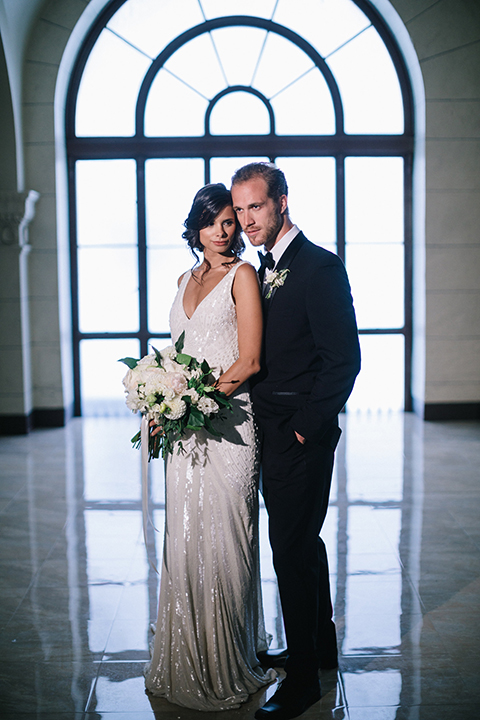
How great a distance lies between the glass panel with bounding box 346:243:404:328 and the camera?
764 cm

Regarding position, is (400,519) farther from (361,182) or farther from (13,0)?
(13,0)

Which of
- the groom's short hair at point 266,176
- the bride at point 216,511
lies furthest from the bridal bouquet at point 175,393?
the groom's short hair at point 266,176

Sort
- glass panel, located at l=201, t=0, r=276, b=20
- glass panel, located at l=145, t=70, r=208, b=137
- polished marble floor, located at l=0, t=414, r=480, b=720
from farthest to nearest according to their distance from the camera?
glass panel, located at l=145, t=70, r=208, b=137 → glass panel, located at l=201, t=0, r=276, b=20 → polished marble floor, located at l=0, t=414, r=480, b=720

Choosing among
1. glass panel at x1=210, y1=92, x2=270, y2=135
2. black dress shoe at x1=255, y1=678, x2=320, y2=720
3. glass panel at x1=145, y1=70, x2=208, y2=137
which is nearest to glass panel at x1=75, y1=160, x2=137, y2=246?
glass panel at x1=145, y1=70, x2=208, y2=137

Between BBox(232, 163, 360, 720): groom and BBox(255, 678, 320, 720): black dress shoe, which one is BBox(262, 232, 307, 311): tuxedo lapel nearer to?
BBox(232, 163, 360, 720): groom

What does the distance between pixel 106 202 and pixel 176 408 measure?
563 centimetres

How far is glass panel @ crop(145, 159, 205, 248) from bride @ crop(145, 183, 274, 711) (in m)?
5.04

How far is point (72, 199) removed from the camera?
751cm

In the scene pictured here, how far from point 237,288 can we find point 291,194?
5219 millimetres

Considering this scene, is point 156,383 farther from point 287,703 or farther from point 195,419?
point 287,703

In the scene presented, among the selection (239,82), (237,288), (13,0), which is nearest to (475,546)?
(237,288)

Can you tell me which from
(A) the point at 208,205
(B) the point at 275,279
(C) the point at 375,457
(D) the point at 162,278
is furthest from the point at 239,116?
(B) the point at 275,279

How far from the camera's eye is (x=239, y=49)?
7.30 m

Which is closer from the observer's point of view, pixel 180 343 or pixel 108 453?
pixel 180 343
